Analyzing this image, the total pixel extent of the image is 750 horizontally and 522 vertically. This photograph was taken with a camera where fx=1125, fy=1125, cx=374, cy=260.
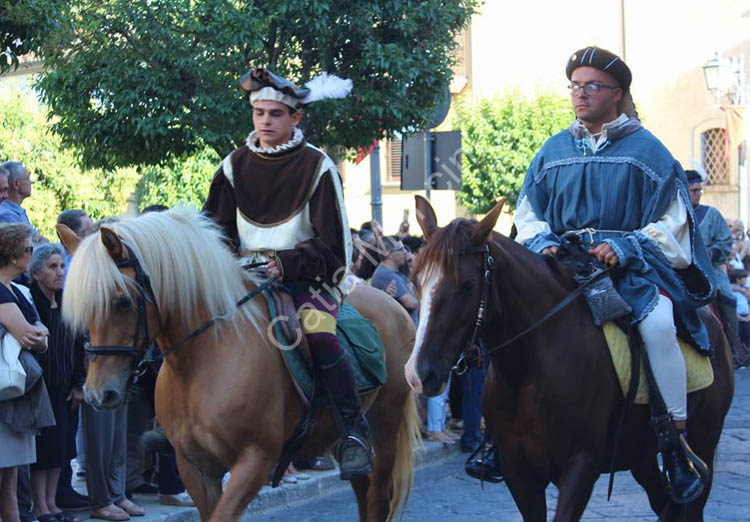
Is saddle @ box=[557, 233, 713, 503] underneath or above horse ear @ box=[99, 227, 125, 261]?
underneath

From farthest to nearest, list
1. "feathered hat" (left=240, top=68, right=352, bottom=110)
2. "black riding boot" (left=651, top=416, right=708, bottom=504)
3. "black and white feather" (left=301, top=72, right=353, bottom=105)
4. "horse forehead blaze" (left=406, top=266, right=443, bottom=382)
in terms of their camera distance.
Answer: "black and white feather" (left=301, top=72, right=353, bottom=105) < "feathered hat" (left=240, top=68, right=352, bottom=110) < "black riding boot" (left=651, top=416, right=708, bottom=504) < "horse forehead blaze" (left=406, top=266, right=443, bottom=382)

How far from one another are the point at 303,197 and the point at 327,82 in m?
0.74

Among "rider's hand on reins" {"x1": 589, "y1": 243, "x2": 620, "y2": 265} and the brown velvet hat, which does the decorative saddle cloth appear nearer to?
"rider's hand on reins" {"x1": 589, "y1": 243, "x2": 620, "y2": 265}

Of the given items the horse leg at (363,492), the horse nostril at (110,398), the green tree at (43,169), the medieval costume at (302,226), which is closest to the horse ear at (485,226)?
the medieval costume at (302,226)

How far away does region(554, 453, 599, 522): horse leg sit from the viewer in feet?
15.8

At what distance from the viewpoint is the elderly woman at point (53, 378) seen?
24.8 feet

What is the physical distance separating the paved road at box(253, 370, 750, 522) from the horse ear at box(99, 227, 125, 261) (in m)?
3.81

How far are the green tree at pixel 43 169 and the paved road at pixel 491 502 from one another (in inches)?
1059

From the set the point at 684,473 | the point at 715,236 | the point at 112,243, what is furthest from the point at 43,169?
the point at 684,473

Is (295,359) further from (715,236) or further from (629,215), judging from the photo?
(715,236)

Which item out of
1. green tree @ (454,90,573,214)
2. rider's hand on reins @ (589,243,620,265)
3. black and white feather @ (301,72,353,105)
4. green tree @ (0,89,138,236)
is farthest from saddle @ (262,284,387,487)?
green tree @ (0,89,138,236)

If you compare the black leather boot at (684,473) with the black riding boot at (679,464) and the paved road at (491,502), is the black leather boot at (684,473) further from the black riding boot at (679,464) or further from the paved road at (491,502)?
the paved road at (491,502)

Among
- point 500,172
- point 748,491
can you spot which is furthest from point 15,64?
point 500,172

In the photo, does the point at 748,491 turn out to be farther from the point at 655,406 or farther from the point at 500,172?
the point at 500,172
